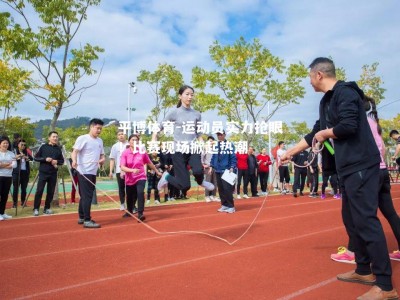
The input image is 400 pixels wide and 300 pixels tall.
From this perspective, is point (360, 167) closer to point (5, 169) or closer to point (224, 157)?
point (224, 157)

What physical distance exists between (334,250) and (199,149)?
8.39 ft

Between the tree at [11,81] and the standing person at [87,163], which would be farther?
the tree at [11,81]

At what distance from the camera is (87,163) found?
Answer: 25.4 feet

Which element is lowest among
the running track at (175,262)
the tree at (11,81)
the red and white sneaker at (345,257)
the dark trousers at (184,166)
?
the running track at (175,262)

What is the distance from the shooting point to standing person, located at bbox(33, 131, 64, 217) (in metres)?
9.53

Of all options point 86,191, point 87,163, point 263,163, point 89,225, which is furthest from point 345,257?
point 263,163

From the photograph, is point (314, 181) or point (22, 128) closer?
point (314, 181)

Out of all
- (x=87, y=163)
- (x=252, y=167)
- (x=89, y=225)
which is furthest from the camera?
(x=252, y=167)

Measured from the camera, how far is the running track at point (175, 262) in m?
3.60

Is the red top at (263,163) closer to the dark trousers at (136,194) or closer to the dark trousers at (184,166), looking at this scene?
the dark trousers at (136,194)

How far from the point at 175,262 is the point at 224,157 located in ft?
18.6

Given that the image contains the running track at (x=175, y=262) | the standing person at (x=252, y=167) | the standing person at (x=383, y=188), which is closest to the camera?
the running track at (x=175, y=262)

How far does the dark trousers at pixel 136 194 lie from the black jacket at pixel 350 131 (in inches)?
226

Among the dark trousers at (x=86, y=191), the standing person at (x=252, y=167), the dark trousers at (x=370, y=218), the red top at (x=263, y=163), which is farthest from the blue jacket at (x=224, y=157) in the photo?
the dark trousers at (x=370, y=218)
